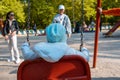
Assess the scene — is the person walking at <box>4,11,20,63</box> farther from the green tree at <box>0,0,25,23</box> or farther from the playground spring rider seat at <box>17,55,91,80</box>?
the green tree at <box>0,0,25,23</box>

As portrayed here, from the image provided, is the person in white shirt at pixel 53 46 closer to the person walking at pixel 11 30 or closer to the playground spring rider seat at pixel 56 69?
the playground spring rider seat at pixel 56 69

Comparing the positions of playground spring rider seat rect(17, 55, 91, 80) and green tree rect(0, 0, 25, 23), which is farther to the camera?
green tree rect(0, 0, 25, 23)

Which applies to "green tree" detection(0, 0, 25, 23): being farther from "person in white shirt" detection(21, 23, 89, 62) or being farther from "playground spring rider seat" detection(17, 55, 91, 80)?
"person in white shirt" detection(21, 23, 89, 62)

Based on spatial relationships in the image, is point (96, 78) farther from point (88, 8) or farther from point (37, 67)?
point (88, 8)

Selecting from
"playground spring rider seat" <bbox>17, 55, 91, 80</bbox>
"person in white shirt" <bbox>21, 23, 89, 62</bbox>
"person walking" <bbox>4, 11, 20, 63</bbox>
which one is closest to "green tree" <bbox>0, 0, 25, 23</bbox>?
"person walking" <bbox>4, 11, 20, 63</bbox>

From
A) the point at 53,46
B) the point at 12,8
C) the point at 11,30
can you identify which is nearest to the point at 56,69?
the point at 53,46

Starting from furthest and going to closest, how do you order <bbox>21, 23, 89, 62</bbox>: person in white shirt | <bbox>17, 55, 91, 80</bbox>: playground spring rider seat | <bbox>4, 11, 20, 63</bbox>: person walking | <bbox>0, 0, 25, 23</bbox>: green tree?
1. <bbox>0, 0, 25, 23</bbox>: green tree
2. <bbox>4, 11, 20, 63</bbox>: person walking
3. <bbox>17, 55, 91, 80</bbox>: playground spring rider seat
4. <bbox>21, 23, 89, 62</bbox>: person in white shirt

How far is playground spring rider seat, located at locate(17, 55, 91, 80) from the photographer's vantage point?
3.67 m

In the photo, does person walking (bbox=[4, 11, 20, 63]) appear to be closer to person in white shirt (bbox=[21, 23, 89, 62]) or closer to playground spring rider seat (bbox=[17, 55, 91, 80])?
playground spring rider seat (bbox=[17, 55, 91, 80])

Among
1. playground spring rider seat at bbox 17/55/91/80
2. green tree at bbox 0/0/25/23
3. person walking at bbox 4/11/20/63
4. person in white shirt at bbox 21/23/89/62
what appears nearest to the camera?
person in white shirt at bbox 21/23/89/62

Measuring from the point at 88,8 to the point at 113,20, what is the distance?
29.6 ft

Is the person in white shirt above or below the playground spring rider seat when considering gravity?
above

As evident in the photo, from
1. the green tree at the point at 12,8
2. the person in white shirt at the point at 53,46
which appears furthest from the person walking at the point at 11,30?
the green tree at the point at 12,8

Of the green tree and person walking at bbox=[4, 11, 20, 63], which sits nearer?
person walking at bbox=[4, 11, 20, 63]
